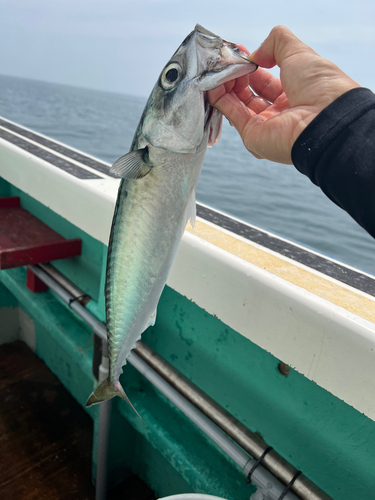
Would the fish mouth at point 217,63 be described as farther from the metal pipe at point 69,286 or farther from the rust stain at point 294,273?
the metal pipe at point 69,286

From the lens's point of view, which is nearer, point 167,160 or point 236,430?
point 167,160

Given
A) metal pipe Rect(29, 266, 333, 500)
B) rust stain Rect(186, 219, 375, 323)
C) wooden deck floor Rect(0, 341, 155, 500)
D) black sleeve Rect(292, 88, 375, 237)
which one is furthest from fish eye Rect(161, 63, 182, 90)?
wooden deck floor Rect(0, 341, 155, 500)

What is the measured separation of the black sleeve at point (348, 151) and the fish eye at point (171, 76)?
0.29 metres

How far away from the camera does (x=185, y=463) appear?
1628mm

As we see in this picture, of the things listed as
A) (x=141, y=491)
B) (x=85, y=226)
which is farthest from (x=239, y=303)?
(x=141, y=491)

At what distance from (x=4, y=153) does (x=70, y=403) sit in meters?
1.68

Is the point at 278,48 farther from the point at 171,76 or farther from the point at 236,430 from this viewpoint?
the point at 236,430

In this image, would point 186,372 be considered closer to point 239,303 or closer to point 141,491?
point 239,303

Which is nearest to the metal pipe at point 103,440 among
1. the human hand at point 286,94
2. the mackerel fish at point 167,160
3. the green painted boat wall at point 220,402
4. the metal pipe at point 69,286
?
the green painted boat wall at point 220,402

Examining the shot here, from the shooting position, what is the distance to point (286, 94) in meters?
0.84

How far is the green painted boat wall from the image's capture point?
1.30 m

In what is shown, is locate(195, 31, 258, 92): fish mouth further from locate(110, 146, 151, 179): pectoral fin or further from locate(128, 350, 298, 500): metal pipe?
locate(128, 350, 298, 500): metal pipe

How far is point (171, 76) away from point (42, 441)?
7.62 ft

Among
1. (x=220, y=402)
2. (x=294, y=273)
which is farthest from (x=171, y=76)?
(x=220, y=402)
